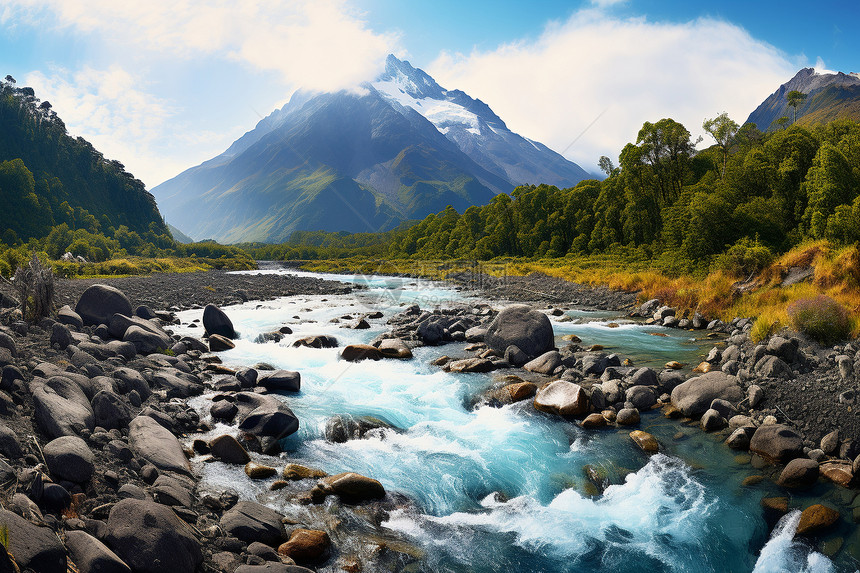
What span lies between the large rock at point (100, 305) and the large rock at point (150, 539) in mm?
16220

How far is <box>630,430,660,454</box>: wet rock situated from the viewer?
1130 cm

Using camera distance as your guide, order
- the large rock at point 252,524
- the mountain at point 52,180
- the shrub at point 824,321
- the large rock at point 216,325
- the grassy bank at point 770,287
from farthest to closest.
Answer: the mountain at point 52,180 → the large rock at point 216,325 → the grassy bank at point 770,287 → the shrub at point 824,321 → the large rock at point 252,524

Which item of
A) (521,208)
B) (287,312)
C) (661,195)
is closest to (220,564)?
(287,312)

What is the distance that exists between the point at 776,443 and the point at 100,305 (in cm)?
2558

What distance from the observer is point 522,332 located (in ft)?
66.3

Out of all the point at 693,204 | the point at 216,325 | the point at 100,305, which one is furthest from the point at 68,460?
the point at 693,204

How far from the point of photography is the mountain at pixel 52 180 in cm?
12081

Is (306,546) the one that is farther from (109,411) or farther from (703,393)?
(703,393)

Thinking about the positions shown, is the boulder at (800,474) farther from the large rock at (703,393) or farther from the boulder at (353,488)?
the boulder at (353,488)

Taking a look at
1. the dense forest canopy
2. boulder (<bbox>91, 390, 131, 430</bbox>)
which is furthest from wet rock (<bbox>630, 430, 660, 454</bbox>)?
the dense forest canopy

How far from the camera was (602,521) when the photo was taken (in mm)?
8938

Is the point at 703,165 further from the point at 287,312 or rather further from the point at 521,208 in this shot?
the point at 287,312

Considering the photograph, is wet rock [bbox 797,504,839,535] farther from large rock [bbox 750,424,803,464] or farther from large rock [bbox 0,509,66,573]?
large rock [bbox 0,509,66,573]

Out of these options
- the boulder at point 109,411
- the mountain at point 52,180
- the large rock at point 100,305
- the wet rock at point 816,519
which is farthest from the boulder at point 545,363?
the mountain at point 52,180
